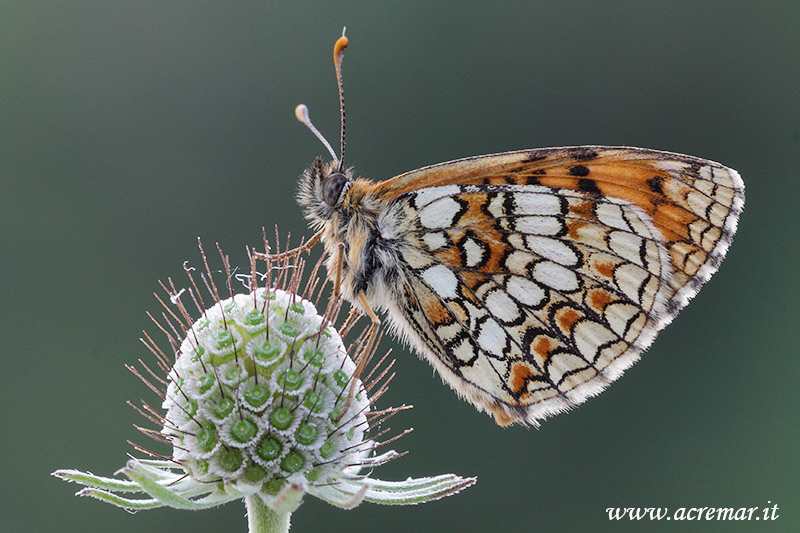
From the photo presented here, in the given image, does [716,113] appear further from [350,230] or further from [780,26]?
[350,230]

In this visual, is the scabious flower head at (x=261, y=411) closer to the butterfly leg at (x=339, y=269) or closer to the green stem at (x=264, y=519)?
the green stem at (x=264, y=519)

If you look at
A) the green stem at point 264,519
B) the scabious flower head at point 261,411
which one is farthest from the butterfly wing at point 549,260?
A: the green stem at point 264,519

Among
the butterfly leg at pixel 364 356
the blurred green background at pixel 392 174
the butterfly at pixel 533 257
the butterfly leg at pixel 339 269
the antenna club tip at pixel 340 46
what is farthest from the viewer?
the blurred green background at pixel 392 174

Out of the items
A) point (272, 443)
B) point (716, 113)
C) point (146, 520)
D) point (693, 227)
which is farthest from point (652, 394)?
point (272, 443)

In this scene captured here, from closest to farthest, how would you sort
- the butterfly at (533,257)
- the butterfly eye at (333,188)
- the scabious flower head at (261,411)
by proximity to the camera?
the scabious flower head at (261,411)
the butterfly at (533,257)
the butterfly eye at (333,188)

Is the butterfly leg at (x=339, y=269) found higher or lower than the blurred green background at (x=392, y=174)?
lower

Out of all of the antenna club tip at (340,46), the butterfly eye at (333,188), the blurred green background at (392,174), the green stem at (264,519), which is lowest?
the green stem at (264,519)

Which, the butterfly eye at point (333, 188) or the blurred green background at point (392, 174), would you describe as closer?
the butterfly eye at point (333, 188)
